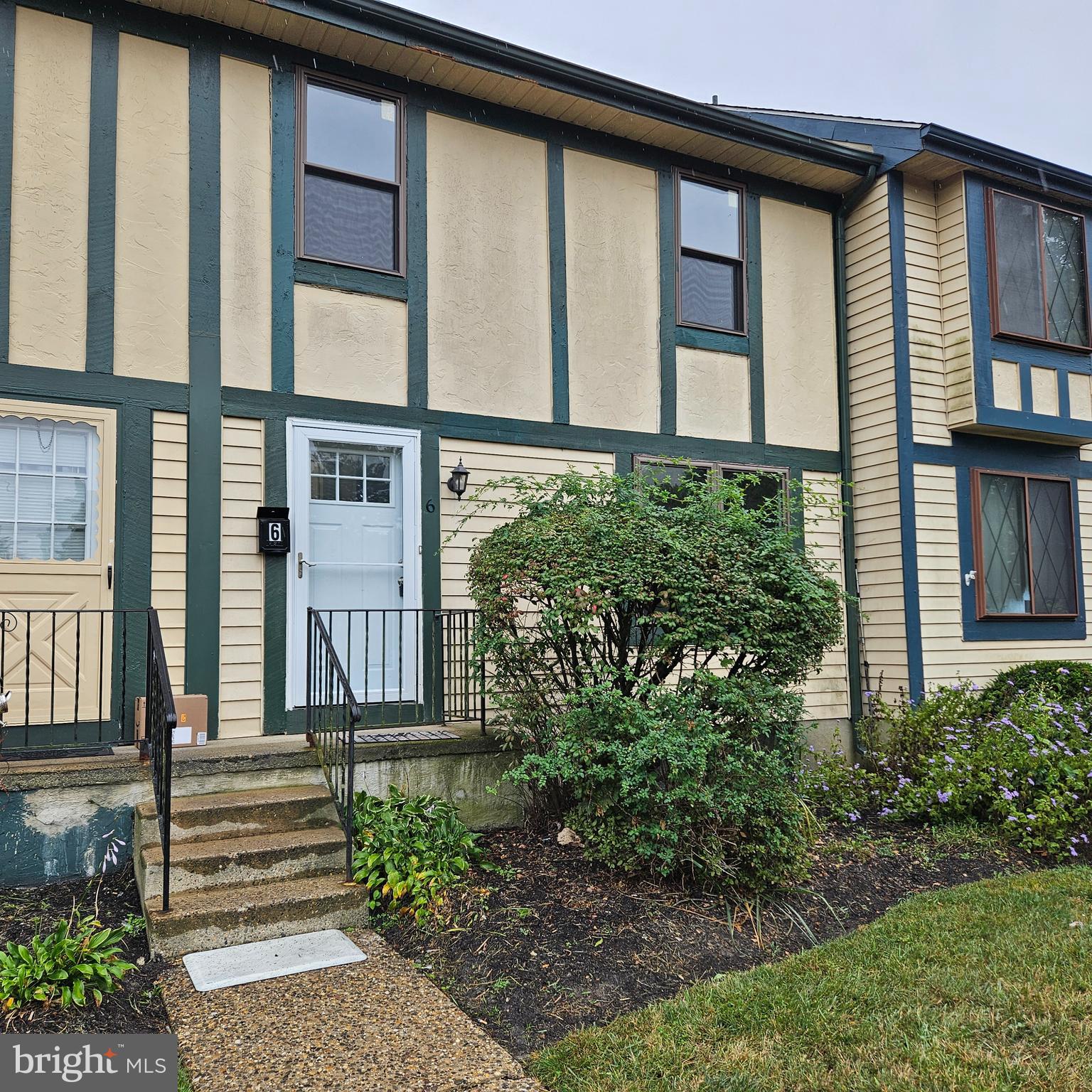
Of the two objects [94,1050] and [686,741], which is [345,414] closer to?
[686,741]

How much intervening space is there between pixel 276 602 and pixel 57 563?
1.33 m

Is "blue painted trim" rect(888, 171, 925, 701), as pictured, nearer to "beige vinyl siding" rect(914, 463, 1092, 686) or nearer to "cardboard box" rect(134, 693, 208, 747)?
"beige vinyl siding" rect(914, 463, 1092, 686)

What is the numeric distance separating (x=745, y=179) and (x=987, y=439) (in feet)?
11.3

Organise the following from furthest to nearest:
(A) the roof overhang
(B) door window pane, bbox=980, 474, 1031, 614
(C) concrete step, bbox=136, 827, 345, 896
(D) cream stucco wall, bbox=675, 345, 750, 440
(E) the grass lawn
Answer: (B) door window pane, bbox=980, 474, 1031, 614
(D) cream stucco wall, bbox=675, 345, 750, 440
(A) the roof overhang
(C) concrete step, bbox=136, 827, 345, 896
(E) the grass lawn

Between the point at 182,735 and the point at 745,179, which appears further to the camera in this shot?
the point at 745,179

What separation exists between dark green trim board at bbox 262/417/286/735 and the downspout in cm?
523

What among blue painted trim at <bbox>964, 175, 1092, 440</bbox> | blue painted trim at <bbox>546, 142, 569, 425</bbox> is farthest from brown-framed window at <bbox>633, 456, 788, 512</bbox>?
blue painted trim at <bbox>964, 175, 1092, 440</bbox>

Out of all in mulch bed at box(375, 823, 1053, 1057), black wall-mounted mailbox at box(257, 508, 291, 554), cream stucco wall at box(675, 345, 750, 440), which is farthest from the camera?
cream stucco wall at box(675, 345, 750, 440)

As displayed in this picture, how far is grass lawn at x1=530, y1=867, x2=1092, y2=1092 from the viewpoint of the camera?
9.57ft

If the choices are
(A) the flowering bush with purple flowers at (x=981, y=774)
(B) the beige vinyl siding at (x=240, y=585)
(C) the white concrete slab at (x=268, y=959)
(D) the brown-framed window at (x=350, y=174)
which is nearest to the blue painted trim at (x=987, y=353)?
(A) the flowering bush with purple flowers at (x=981, y=774)

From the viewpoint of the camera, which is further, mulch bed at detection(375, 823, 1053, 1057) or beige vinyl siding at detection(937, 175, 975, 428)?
beige vinyl siding at detection(937, 175, 975, 428)

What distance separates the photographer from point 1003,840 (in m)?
5.75

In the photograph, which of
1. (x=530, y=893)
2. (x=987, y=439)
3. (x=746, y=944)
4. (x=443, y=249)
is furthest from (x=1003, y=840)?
(x=443, y=249)

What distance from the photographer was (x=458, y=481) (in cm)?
682
